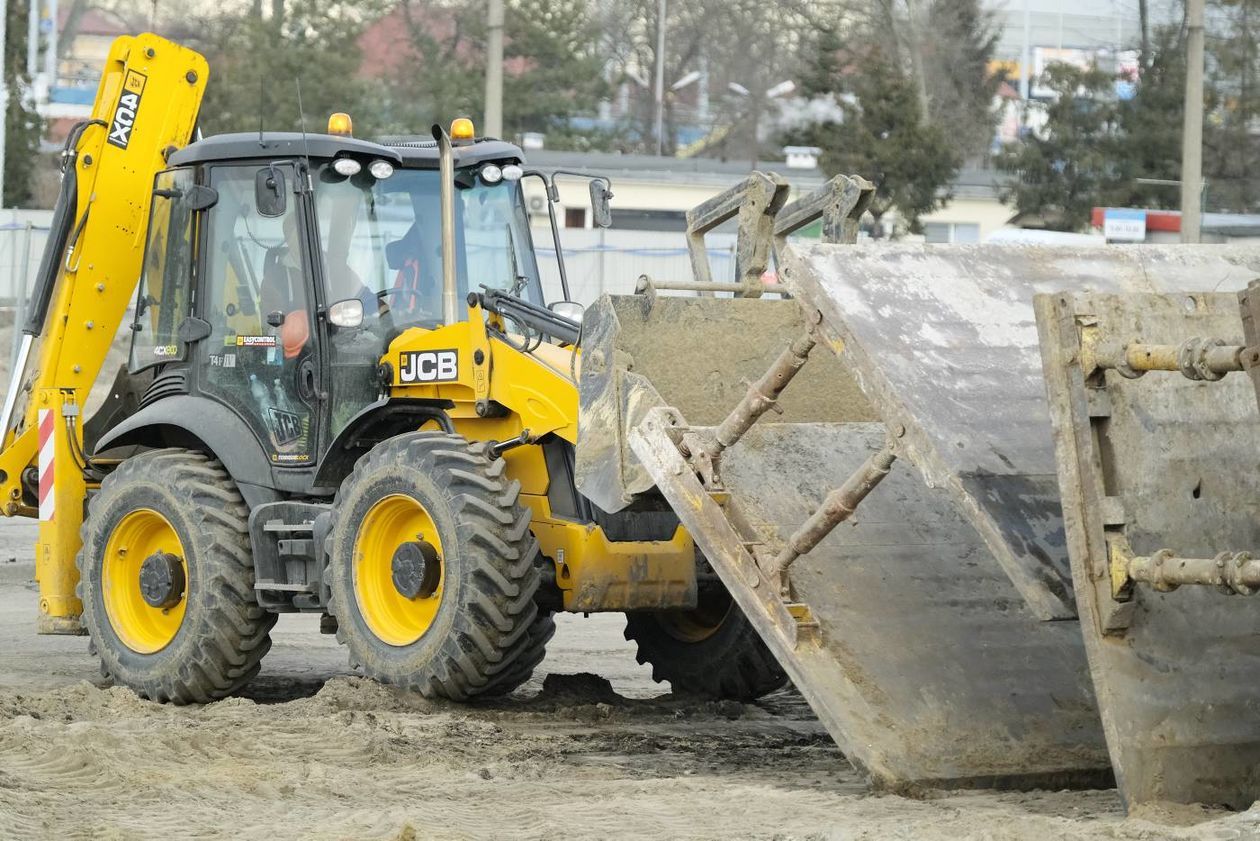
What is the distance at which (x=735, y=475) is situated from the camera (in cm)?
710

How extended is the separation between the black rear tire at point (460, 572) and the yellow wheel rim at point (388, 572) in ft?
0.06

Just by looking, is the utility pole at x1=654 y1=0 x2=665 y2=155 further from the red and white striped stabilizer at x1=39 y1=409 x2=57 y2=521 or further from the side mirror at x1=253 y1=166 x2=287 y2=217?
the side mirror at x1=253 y1=166 x2=287 y2=217

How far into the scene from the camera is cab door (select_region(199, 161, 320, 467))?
8578mm

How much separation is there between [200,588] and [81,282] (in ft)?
6.36

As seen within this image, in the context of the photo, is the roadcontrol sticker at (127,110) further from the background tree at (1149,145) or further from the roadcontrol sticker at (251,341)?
the background tree at (1149,145)

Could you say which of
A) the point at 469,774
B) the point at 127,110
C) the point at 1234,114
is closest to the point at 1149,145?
the point at 1234,114

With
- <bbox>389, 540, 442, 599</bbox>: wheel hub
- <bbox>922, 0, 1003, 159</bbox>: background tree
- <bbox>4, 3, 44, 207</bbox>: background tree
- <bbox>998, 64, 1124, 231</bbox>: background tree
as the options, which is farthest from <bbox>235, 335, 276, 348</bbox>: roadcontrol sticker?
<bbox>922, 0, 1003, 159</bbox>: background tree

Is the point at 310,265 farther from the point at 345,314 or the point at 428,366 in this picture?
the point at 428,366

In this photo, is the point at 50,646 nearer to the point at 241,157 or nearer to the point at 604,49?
the point at 241,157

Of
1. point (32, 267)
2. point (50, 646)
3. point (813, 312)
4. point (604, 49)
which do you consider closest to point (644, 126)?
point (604, 49)

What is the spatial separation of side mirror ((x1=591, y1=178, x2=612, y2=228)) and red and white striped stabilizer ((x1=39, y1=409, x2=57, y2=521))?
281 cm

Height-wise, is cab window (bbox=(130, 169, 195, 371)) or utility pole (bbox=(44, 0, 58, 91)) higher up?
utility pole (bbox=(44, 0, 58, 91))

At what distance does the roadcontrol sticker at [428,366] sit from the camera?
820cm

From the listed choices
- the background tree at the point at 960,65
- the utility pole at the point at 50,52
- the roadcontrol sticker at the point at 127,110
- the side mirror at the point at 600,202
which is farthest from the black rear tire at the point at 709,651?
the background tree at the point at 960,65
